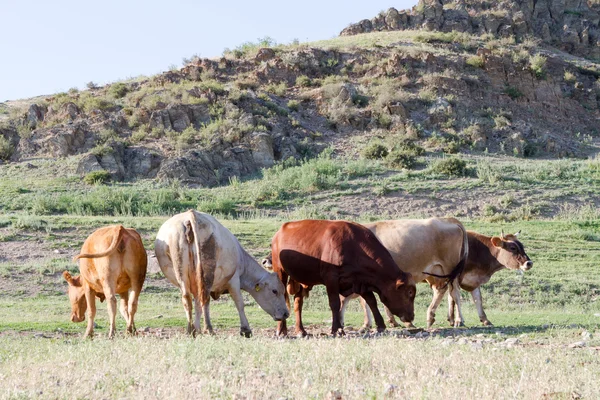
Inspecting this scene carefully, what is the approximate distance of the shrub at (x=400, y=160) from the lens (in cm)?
3994

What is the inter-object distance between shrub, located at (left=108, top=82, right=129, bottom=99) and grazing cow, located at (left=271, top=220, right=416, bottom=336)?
3853 cm

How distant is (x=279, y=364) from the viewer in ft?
28.3

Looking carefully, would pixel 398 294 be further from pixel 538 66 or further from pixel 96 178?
pixel 538 66

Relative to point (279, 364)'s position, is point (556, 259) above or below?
below

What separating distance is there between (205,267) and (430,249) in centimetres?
500

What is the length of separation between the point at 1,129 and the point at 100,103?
5.84 m

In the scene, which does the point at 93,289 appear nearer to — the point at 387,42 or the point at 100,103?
the point at 100,103

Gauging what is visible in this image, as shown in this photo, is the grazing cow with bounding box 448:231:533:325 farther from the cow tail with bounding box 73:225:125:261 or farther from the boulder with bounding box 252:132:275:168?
the boulder with bounding box 252:132:275:168

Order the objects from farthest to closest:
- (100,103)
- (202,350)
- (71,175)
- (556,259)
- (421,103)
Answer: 1. (421,103)
2. (100,103)
3. (71,175)
4. (556,259)
5. (202,350)

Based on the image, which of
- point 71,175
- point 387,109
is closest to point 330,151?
point 387,109

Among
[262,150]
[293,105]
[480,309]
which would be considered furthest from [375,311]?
[293,105]

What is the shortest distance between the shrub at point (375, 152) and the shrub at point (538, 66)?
63.7 ft

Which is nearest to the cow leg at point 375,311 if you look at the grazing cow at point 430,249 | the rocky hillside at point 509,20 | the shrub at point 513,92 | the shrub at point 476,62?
the grazing cow at point 430,249

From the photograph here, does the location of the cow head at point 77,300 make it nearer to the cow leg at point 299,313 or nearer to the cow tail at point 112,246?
the cow tail at point 112,246
